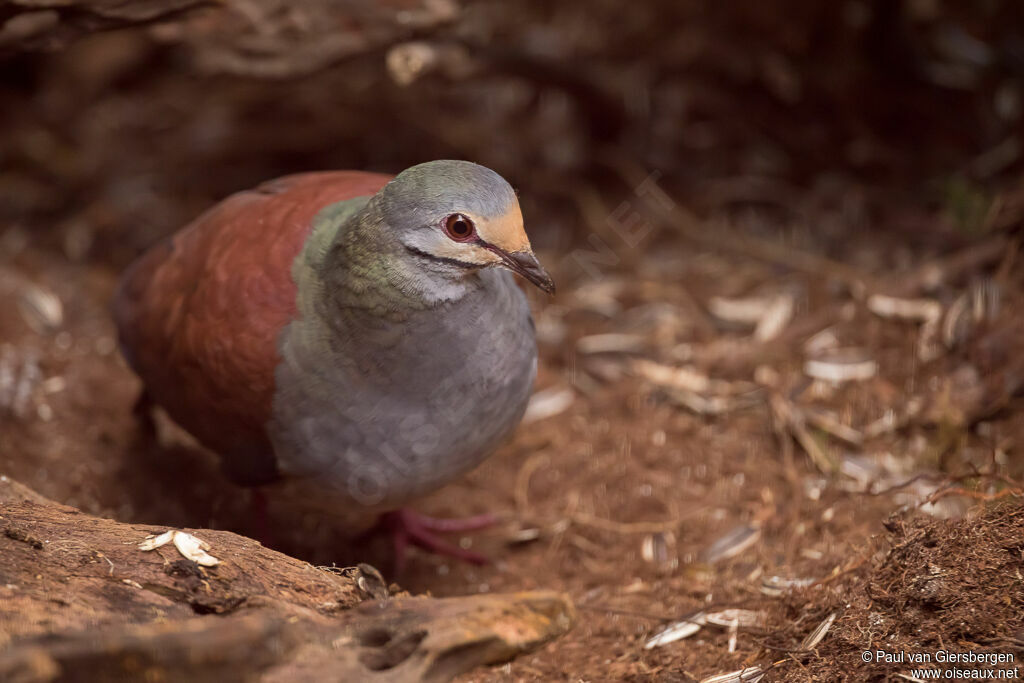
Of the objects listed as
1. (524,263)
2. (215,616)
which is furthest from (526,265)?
(215,616)

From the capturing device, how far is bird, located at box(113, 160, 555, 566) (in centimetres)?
255

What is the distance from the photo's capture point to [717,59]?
5.23m

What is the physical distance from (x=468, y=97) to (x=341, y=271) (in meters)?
2.43

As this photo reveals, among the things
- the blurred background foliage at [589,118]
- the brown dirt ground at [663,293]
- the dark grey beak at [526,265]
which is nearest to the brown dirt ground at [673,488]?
the brown dirt ground at [663,293]

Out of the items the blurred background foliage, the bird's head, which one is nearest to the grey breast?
the bird's head

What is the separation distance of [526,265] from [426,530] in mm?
1638

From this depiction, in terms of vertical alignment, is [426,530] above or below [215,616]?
below

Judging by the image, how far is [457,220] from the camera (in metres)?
2.50

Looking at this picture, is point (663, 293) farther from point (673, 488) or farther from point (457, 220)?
point (457, 220)

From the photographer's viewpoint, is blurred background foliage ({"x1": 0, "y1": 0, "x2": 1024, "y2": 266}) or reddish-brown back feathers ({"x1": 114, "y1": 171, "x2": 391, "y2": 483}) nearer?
reddish-brown back feathers ({"x1": 114, "y1": 171, "x2": 391, "y2": 483})

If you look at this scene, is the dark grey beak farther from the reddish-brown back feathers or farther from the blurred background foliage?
the blurred background foliage

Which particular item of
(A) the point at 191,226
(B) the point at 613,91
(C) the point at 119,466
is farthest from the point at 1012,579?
(B) the point at 613,91

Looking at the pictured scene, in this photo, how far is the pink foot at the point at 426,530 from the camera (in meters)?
3.65

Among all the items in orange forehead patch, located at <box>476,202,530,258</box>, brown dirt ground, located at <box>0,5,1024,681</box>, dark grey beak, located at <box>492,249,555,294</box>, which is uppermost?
orange forehead patch, located at <box>476,202,530,258</box>
